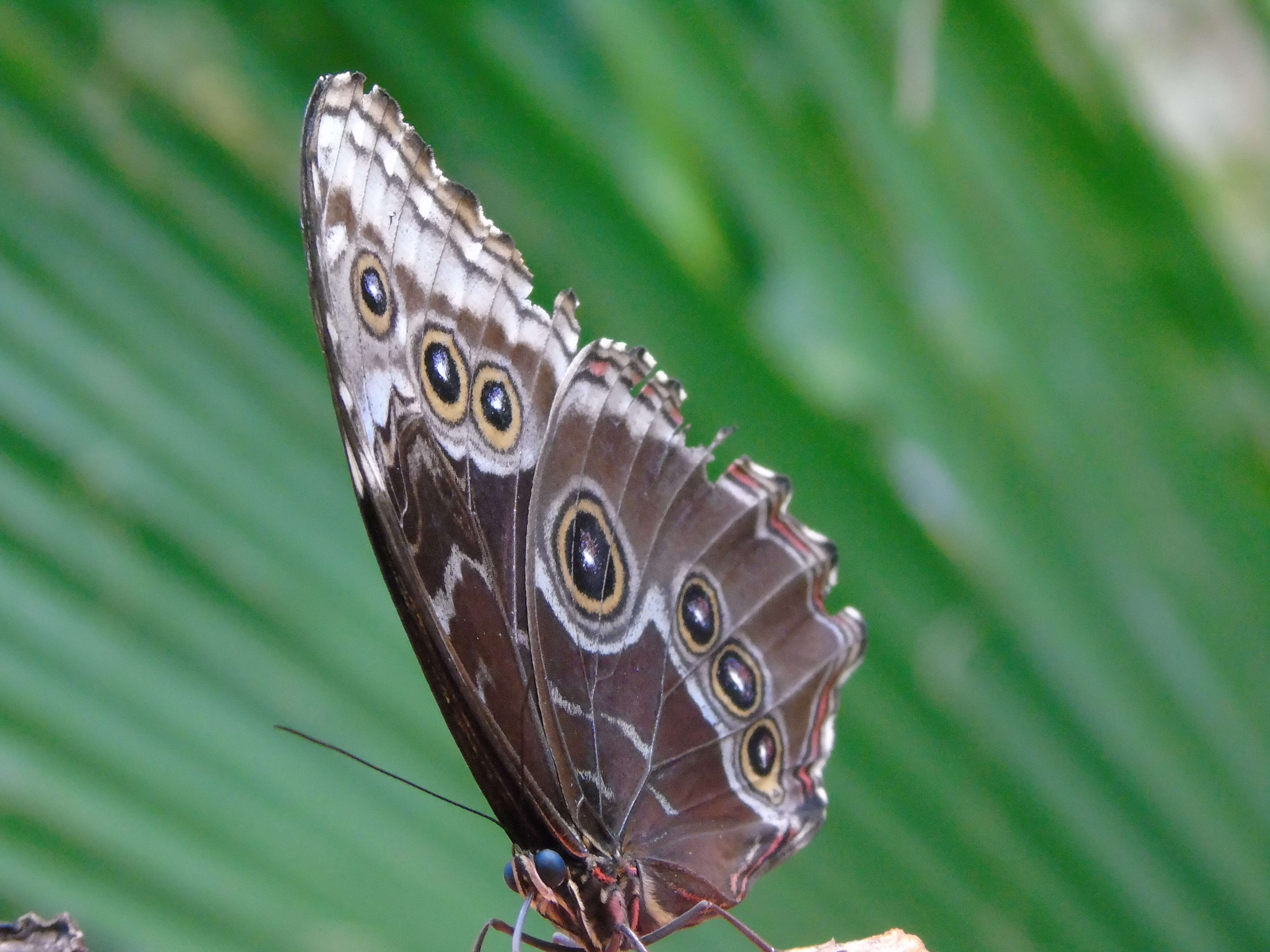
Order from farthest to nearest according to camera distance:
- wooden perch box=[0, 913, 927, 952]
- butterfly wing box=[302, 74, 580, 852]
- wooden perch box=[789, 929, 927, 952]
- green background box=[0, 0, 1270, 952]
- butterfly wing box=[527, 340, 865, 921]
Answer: green background box=[0, 0, 1270, 952], butterfly wing box=[527, 340, 865, 921], butterfly wing box=[302, 74, 580, 852], wooden perch box=[789, 929, 927, 952], wooden perch box=[0, 913, 927, 952]

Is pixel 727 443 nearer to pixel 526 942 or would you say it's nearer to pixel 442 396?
pixel 442 396

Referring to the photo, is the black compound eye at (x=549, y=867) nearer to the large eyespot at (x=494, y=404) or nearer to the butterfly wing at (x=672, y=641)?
the butterfly wing at (x=672, y=641)

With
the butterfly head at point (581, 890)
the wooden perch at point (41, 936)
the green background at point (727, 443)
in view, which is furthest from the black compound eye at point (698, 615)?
the wooden perch at point (41, 936)

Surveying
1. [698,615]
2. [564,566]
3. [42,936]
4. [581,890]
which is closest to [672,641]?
[698,615]

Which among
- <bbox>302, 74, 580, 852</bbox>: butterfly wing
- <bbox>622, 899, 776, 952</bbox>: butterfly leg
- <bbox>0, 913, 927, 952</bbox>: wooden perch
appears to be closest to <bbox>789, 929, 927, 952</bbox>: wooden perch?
<bbox>622, 899, 776, 952</bbox>: butterfly leg

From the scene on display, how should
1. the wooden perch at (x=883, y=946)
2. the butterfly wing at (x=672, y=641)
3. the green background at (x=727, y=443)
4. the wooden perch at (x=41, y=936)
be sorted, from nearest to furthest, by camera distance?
the wooden perch at (x=41, y=936) < the wooden perch at (x=883, y=946) < the butterfly wing at (x=672, y=641) < the green background at (x=727, y=443)

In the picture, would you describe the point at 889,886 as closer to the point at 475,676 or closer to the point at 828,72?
the point at 475,676

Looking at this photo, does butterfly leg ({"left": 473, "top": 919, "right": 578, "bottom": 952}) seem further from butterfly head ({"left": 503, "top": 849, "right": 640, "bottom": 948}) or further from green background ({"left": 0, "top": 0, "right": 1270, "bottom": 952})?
green background ({"left": 0, "top": 0, "right": 1270, "bottom": 952})
